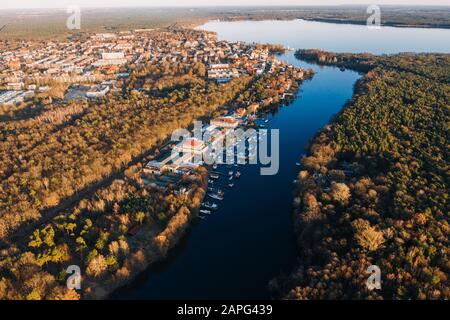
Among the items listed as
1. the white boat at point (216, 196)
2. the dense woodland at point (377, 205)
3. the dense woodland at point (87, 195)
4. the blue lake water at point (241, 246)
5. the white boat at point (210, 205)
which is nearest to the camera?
the dense woodland at point (377, 205)

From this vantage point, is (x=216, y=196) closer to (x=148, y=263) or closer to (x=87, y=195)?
(x=148, y=263)

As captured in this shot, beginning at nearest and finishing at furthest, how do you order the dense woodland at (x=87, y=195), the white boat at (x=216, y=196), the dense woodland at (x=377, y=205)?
1. the dense woodland at (x=377, y=205)
2. the dense woodland at (x=87, y=195)
3. the white boat at (x=216, y=196)

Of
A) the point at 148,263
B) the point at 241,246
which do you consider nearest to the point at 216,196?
the point at 241,246

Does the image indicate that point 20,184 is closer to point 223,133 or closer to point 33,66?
point 223,133

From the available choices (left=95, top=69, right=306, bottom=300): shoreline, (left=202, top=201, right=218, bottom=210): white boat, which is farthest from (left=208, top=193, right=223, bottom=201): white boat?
(left=202, top=201, right=218, bottom=210): white boat

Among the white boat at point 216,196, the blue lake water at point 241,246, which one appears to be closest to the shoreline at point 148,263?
the blue lake water at point 241,246

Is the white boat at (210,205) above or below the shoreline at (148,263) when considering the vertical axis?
above

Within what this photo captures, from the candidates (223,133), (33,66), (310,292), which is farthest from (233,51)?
(310,292)

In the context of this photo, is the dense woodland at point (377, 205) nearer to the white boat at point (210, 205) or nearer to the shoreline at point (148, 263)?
the white boat at point (210, 205)
